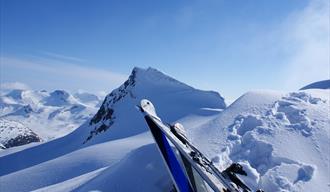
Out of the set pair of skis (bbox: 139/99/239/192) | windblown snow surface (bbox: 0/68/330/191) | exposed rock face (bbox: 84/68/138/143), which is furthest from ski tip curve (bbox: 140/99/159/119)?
exposed rock face (bbox: 84/68/138/143)

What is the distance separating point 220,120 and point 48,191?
1348 cm

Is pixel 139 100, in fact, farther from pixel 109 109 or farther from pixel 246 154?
pixel 246 154

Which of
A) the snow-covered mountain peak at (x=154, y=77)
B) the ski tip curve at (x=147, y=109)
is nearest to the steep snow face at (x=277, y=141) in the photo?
the ski tip curve at (x=147, y=109)

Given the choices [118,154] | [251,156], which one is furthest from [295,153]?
[118,154]

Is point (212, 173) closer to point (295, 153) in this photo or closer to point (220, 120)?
point (295, 153)

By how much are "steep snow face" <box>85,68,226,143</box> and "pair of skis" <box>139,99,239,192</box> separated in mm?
42347

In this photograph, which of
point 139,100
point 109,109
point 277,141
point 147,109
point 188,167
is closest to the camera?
point 188,167

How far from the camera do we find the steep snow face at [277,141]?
17.0m

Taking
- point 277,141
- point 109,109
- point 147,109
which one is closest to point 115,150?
→ point 277,141

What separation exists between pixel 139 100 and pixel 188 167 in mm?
71773

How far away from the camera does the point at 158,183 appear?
1639cm

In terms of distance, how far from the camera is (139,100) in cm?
8206

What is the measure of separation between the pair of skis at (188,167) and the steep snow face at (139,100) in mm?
42347

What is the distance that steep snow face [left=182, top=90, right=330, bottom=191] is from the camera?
1697 centimetres
